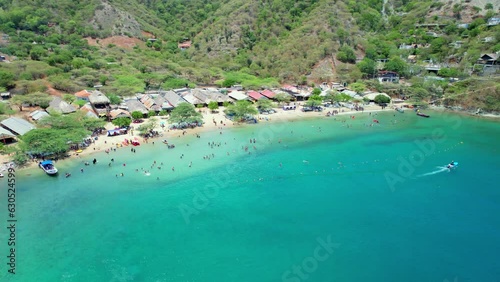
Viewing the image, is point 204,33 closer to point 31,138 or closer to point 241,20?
point 241,20

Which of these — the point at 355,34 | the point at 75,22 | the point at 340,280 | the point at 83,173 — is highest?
the point at 75,22

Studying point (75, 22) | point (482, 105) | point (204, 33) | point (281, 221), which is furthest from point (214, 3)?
point (281, 221)

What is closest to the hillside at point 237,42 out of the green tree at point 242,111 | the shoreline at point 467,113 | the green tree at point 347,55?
the green tree at point 347,55

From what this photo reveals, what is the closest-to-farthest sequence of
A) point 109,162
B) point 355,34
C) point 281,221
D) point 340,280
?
1. point 340,280
2. point 281,221
3. point 109,162
4. point 355,34

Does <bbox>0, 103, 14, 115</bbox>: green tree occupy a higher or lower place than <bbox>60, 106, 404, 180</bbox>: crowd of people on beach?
higher

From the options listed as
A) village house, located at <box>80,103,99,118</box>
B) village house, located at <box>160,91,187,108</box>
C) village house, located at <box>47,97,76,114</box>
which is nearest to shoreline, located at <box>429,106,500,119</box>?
village house, located at <box>160,91,187,108</box>

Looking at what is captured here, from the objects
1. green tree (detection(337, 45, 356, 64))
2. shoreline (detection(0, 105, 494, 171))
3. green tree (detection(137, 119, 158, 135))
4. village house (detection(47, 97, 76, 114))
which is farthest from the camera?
green tree (detection(337, 45, 356, 64))

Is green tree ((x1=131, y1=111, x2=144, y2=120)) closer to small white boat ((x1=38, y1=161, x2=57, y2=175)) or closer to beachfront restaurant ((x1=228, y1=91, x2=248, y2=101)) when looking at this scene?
small white boat ((x1=38, y1=161, x2=57, y2=175))
